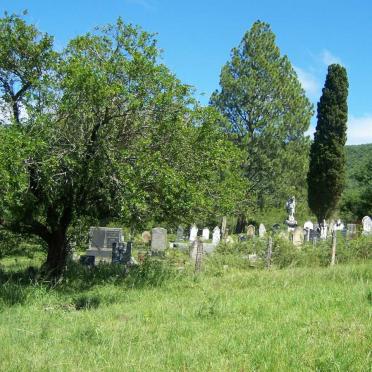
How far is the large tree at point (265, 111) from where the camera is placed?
39.2 metres

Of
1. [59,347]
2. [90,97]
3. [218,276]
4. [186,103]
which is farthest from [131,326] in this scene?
[218,276]

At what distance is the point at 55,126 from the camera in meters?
10.8

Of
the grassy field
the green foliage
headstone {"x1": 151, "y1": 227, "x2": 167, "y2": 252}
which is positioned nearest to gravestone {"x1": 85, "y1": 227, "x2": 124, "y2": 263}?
headstone {"x1": 151, "y1": 227, "x2": 167, "y2": 252}

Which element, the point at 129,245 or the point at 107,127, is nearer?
the point at 107,127

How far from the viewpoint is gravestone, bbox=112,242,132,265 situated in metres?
18.2

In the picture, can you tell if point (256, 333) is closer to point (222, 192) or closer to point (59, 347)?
point (59, 347)

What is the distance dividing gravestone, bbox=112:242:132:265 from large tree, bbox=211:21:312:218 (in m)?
21.3

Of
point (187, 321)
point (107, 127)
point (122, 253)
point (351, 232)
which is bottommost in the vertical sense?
point (187, 321)

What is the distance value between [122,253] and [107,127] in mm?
8198

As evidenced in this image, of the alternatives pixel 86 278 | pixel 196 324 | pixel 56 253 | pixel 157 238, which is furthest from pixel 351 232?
pixel 196 324

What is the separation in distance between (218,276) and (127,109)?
558cm

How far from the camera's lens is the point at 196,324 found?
788 cm

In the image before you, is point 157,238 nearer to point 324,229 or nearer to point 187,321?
point 187,321

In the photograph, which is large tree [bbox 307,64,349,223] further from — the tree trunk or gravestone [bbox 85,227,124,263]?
the tree trunk
